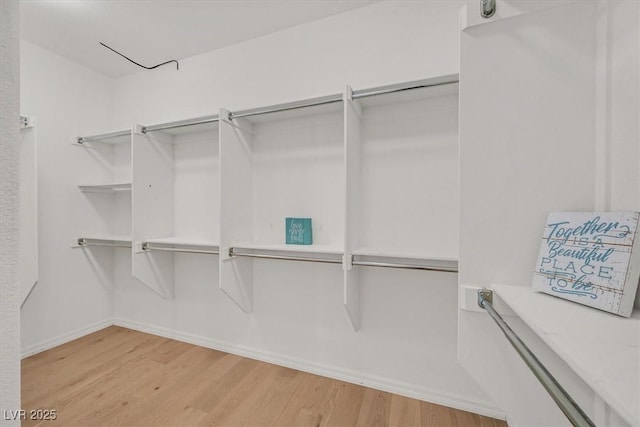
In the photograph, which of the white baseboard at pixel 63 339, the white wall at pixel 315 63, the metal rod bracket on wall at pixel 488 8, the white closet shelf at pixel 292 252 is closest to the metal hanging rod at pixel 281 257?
the white closet shelf at pixel 292 252

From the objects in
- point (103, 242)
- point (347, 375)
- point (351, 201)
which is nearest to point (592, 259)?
point (351, 201)

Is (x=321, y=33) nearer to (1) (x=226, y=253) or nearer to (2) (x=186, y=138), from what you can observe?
(2) (x=186, y=138)

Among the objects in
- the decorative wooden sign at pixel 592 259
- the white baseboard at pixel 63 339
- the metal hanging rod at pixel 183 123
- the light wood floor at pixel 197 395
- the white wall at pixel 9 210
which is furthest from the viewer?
the white baseboard at pixel 63 339

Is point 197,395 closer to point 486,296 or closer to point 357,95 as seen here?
point 486,296

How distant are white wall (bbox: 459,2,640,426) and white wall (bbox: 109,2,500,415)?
595 mm

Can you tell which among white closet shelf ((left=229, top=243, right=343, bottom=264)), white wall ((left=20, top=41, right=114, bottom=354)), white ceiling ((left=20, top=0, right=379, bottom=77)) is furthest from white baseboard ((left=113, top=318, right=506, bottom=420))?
white ceiling ((left=20, top=0, right=379, bottom=77))

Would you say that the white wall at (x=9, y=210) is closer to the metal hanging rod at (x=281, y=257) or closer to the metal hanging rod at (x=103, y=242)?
the metal hanging rod at (x=281, y=257)

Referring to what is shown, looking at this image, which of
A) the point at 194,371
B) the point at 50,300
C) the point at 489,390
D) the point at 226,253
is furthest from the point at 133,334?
the point at 489,390

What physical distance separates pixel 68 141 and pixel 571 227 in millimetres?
3366

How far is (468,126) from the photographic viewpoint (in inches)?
41.7

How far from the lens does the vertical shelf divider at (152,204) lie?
2.15 metres

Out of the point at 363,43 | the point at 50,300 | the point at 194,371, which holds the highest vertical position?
the point at 363,43

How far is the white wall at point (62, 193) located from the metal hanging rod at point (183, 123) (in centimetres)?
86

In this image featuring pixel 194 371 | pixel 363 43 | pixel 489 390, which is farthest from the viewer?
pixel 194 371
